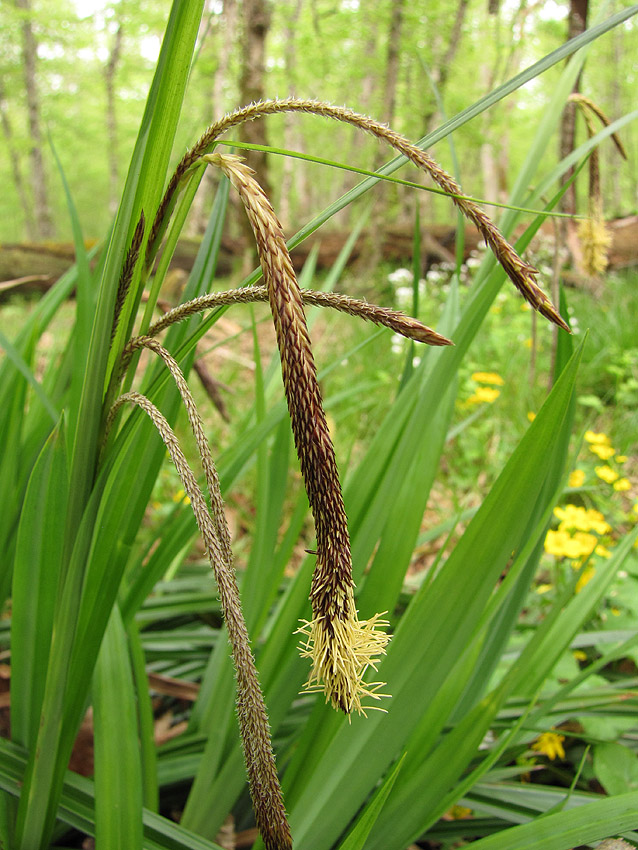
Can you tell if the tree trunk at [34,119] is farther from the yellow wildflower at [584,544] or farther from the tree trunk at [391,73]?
the yellow wildflower at [584,544]

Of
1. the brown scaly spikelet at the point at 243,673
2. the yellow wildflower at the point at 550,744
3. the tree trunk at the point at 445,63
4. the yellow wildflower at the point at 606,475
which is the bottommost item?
the yellow wildflower at the point at 550,744

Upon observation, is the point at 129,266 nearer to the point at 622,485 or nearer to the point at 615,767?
the point at 615,767

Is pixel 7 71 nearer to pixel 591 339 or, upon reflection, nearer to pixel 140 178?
pixel 591 339

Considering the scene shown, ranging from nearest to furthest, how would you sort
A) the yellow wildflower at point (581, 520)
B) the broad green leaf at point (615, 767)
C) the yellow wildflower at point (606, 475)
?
1. the broad green leaf at point (615, 767)
2. the yellow wildflower at point (581, 520)
3. the yellow wildflower at point (606, 475)

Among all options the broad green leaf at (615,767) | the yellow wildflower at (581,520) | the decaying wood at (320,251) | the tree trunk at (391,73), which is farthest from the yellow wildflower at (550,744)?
the decaying wood at (320,251)

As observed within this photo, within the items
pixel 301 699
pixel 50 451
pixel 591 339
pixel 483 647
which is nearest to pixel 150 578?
pixel 50 451

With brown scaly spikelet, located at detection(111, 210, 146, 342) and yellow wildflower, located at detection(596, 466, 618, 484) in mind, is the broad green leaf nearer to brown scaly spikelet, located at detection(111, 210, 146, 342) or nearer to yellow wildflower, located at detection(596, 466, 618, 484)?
brown scaly spikelet, located at detection(111, 210, 146, 342)
